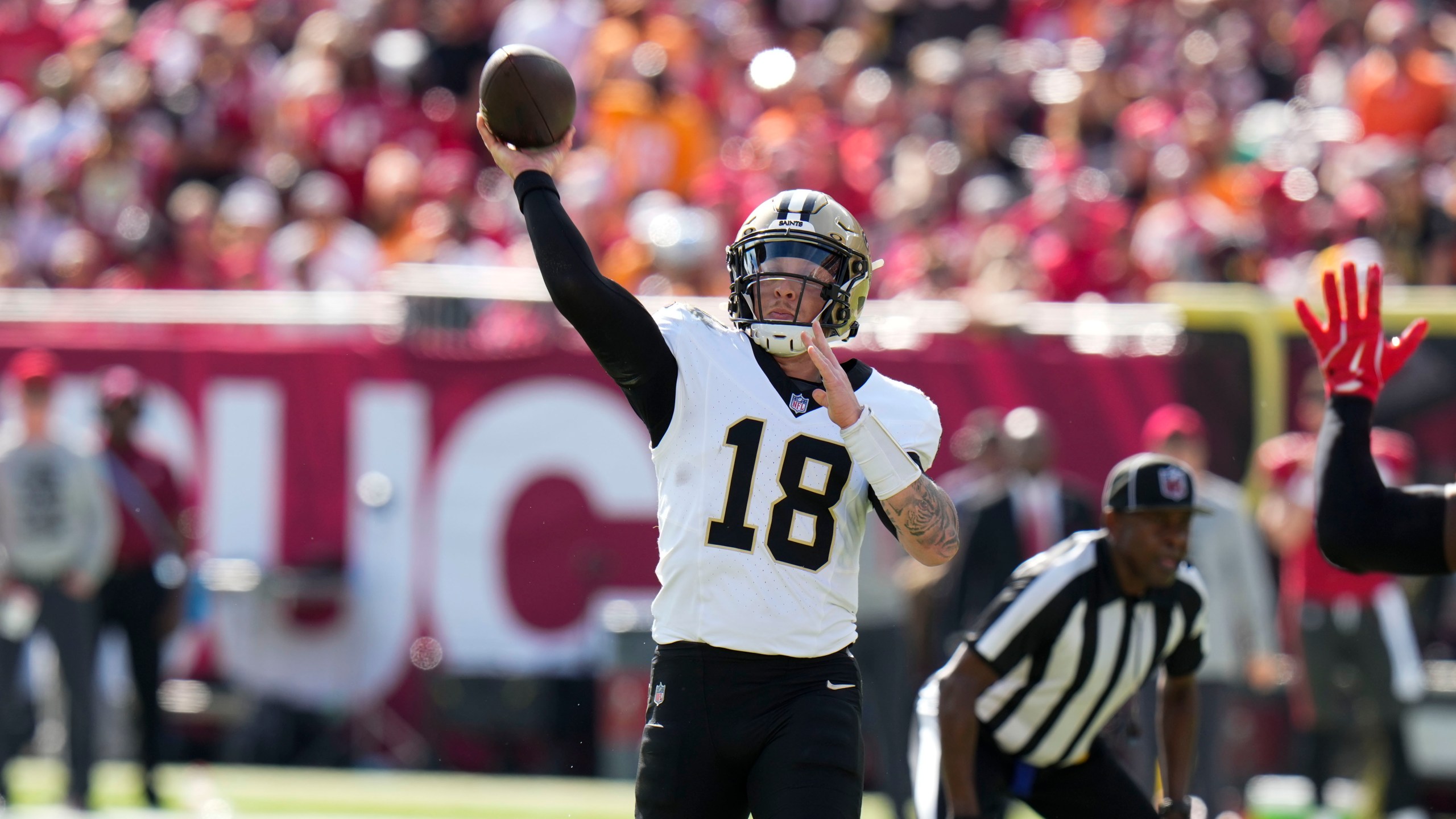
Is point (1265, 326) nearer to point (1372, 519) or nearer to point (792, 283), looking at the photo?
point (1372, 519)

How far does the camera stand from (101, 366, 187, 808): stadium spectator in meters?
8.78

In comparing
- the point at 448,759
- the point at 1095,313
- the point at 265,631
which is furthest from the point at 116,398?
the point at 1095,313

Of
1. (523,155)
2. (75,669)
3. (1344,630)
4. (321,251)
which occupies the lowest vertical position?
(75,669)

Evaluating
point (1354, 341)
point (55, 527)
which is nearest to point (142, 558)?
point (55, 527)

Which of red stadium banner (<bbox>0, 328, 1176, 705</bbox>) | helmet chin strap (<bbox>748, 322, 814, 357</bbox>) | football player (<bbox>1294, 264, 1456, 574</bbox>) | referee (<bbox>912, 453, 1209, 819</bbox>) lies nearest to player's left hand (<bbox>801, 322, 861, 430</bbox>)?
helmet chin strap (<bbox>748, 322, 814, 357</bbox>)

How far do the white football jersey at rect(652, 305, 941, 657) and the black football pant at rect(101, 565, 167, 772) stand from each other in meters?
5.53

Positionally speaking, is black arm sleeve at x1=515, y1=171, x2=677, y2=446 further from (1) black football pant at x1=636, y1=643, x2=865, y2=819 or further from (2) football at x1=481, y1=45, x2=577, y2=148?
(1) black football pant at x1=636, y1=643, x2=865, y2=819

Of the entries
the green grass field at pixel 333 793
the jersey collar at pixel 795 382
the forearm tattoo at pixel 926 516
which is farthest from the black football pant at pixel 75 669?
the forearm tattoo at pixel 926 516

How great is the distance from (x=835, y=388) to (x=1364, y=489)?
1.13 m

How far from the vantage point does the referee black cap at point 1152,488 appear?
201 inches

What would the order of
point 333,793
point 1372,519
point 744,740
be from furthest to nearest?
1. point 333,793
2. point 744,740
3. point 1372,519

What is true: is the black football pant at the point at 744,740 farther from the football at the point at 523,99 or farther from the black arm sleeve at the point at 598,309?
the football at the point at 523,99

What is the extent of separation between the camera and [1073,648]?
16.8ft

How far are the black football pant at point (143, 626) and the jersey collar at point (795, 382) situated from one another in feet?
18.7
